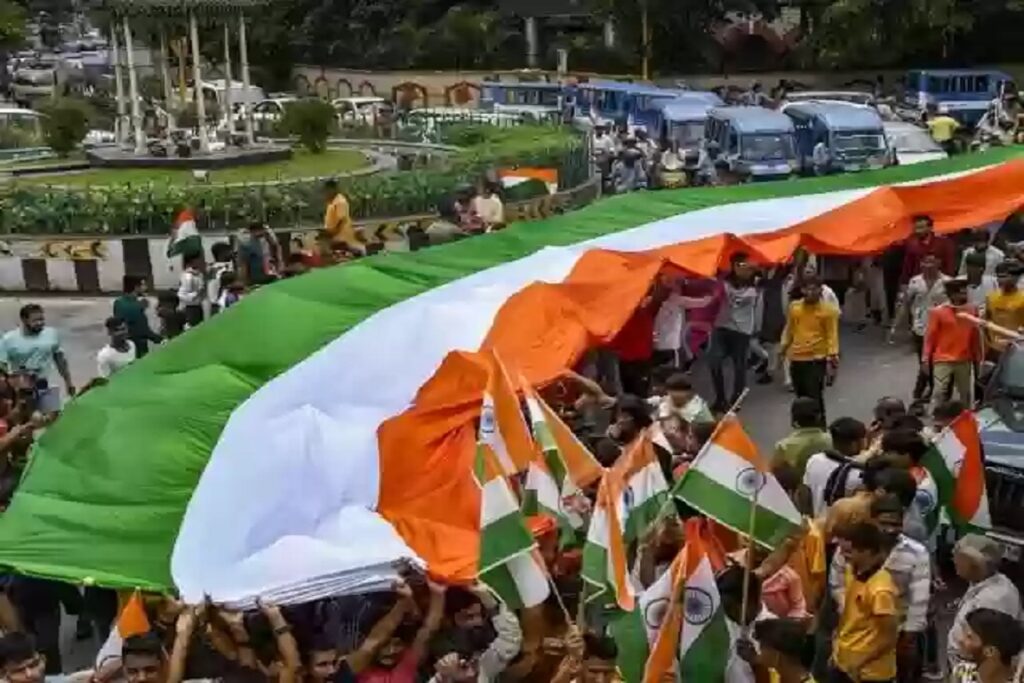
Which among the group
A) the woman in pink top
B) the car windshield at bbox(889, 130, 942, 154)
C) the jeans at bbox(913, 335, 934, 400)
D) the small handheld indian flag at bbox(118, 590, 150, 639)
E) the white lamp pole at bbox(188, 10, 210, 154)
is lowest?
the jeans at bbox(913, 335, 934, 400)

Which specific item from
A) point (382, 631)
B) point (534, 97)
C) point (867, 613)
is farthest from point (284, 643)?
point (534, 97)

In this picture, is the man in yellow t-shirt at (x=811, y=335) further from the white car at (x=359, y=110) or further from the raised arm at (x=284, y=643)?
the white car at (x=359, y=110)

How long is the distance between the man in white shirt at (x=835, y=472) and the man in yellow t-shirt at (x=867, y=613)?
1.04 m

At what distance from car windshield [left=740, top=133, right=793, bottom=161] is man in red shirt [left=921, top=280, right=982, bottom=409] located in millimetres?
10922

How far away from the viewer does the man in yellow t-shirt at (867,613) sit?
6238 millimetres

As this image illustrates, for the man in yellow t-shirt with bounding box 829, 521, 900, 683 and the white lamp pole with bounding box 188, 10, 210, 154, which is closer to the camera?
the man in yellow t-shirt with bounding box 829, 521, 900, 683

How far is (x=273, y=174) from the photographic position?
23578 millimetres

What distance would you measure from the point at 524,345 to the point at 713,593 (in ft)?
13.8

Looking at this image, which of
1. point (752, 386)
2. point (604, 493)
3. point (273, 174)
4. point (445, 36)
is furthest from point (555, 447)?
point (445, 36)

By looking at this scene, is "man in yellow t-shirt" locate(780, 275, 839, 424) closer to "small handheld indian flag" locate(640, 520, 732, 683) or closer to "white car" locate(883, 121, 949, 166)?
"small handheld indian flag" locate(640, 520, 732, 683)

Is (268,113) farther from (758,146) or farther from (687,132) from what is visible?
(758,146)

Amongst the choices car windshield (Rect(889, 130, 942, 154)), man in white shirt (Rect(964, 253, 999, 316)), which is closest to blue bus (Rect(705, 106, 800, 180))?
car windshield (Rect(889, 130, 942, 154))

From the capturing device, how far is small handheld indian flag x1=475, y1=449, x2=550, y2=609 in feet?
22.2

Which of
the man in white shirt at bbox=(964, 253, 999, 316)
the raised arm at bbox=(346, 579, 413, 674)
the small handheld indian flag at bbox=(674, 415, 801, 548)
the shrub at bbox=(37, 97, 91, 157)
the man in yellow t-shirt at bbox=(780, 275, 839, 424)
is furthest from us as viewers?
the shrub at bbox=(37, 97, 91, 157)
